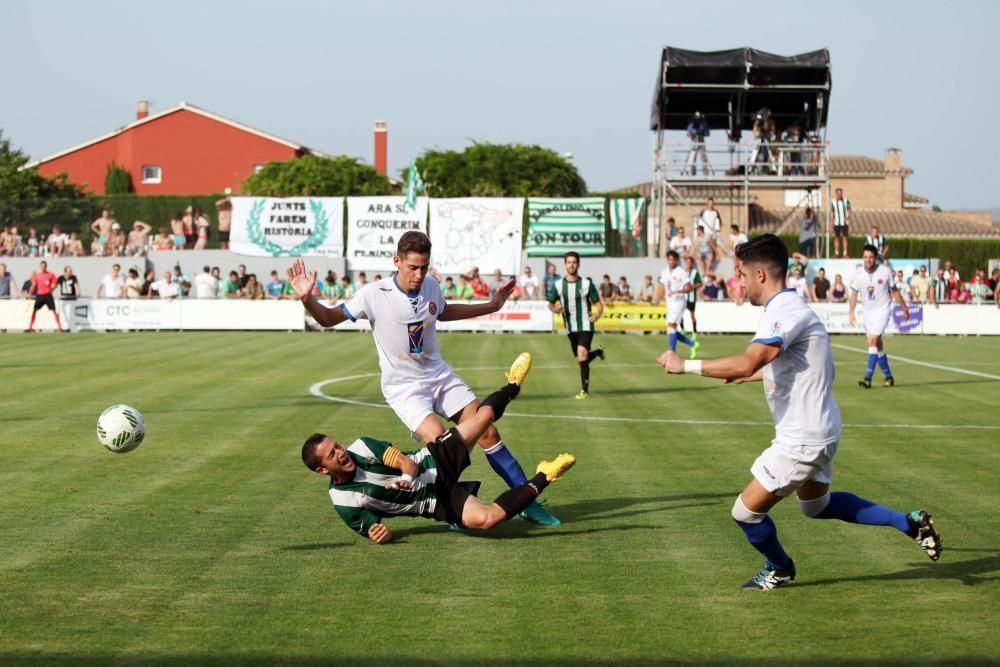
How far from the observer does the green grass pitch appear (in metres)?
6.05

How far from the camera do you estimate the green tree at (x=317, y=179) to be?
2876 inches

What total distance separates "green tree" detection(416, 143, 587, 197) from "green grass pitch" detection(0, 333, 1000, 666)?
6231 cm

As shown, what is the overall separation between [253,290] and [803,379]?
35.0m

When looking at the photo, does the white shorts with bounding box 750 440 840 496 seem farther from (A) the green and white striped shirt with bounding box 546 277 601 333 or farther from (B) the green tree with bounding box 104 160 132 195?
(B) the green tree with bounding box 104 160 132 195

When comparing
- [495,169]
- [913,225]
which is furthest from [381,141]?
[913,225]

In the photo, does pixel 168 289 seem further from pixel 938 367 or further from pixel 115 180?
pixel 115 180

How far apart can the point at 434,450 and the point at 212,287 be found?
110ft

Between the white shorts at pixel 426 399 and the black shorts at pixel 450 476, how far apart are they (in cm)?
56

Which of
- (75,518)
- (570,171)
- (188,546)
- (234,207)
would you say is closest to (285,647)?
(188,546)

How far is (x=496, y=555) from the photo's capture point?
8.16 m

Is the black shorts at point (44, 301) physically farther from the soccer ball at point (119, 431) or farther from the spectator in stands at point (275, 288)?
the soccer ball at point (119, 431)

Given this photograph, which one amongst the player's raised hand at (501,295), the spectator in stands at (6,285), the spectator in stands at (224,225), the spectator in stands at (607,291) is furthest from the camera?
the spectator in stands at (224,225)

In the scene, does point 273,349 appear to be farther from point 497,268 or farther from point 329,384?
point 497,268

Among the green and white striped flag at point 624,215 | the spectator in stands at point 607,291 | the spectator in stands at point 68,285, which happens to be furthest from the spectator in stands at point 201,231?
the spectator in stands at point 607,291
